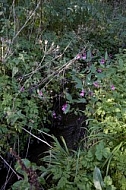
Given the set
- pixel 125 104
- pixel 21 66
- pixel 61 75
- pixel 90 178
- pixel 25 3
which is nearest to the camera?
pixel 90 178

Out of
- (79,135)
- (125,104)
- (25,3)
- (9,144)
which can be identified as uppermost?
(25,3)

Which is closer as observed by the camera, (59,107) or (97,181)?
(97,181)

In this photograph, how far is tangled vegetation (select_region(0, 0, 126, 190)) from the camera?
1.75 m

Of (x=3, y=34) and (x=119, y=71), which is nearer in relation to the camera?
(x=119, y=71)

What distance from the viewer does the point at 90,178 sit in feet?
5.68

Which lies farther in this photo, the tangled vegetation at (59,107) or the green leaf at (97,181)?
the tangled vegetation at (59,107)

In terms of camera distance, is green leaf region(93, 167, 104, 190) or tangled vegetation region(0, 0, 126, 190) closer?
green leaf region(93, 167, 104, 190)

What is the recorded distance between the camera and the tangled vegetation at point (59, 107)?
1750 mm

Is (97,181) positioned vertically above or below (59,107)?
above

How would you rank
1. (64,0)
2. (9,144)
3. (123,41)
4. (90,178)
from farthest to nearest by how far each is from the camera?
(123,41) → (64,0) → (9,144) → (90,178)

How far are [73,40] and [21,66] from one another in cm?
116

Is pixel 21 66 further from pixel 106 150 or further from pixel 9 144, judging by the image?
pixel 106 150

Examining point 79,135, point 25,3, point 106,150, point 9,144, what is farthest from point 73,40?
point 106,150

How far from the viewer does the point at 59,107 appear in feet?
10.2
